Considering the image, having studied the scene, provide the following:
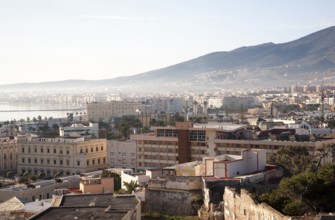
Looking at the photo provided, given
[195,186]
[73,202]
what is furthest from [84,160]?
[73,202]

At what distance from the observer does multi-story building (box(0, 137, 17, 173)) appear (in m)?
57.0

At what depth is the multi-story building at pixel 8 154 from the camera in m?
57.0

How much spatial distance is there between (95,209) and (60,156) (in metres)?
32.9

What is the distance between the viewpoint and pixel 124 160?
50656mm

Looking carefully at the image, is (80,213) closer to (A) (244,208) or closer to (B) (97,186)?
(A) (244,208)

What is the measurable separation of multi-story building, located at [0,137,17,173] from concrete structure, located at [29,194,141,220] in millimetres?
35085

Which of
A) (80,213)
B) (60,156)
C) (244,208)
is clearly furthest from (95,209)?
(60,156)

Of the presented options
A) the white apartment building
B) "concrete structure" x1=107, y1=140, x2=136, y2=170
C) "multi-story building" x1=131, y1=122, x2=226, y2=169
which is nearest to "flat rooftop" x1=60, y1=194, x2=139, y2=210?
"multi-story building" x1=131, y1=122, x2=226, y2=169

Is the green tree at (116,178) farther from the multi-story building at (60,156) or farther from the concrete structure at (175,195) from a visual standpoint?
the multi-story building at (60,156)

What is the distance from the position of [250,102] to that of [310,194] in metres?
152

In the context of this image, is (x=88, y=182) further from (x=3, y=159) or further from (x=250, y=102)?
(x=250, y=102)

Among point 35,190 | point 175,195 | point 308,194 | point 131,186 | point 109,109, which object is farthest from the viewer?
point 109,109

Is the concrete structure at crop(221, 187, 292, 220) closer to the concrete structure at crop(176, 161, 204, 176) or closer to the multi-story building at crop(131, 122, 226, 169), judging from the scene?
the concrete structure at crop(176, 161, 204, 176)

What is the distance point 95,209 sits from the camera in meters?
19.7
